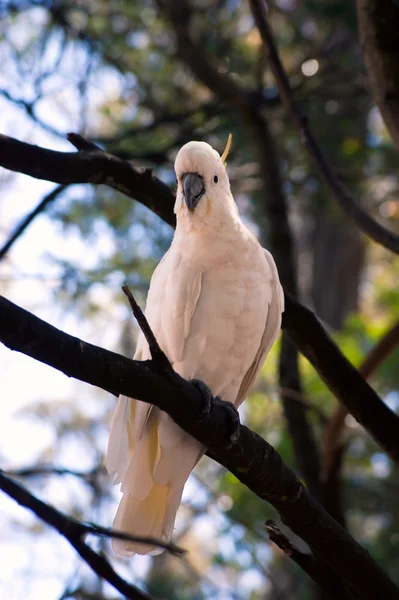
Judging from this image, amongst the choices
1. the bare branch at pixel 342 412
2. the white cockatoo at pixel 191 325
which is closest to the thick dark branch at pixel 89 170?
the white cockatoo at pixel 191 325

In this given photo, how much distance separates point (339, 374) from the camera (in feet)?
8.52

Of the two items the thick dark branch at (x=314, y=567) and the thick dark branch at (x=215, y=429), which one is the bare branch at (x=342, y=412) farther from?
the thick dark branch at (x=215, y=429)

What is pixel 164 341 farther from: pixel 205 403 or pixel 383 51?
pixel 383 51

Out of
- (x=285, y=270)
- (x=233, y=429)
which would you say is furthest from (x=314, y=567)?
(x=285, y=270)

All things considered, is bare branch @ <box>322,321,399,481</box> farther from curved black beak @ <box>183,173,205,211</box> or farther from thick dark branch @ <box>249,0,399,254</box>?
curved black beak @ <box>183,173,205,211</box>

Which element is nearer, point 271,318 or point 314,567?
point 314,567

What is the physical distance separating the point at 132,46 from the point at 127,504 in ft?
11.4

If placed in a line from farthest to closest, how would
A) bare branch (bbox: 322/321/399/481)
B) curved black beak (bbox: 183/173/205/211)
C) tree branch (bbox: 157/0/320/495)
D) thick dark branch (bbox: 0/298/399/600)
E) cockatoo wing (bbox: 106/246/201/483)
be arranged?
tree branch (bbox: 157/0/320/495)
bare branch (bbox: 322/321/399/481)
curved black beak (bbox: 183/173/205/211)
cockatoo wing (bbox: 106/246/201/483)
thick dark branch (bbox: 0/298/399/600)

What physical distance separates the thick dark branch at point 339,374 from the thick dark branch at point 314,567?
0.60 meters

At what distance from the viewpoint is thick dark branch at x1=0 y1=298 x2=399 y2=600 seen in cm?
142

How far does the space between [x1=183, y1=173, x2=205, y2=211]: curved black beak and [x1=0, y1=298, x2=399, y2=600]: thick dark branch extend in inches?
24.7

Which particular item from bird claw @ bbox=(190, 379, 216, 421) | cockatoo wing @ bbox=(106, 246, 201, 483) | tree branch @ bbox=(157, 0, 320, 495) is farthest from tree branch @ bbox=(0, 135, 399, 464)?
tree branch @ bbox=(157, 0, 320, 495)

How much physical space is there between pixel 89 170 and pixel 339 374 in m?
1.16


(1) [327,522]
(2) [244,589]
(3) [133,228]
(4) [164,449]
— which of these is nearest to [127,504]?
(4) [164,449]
